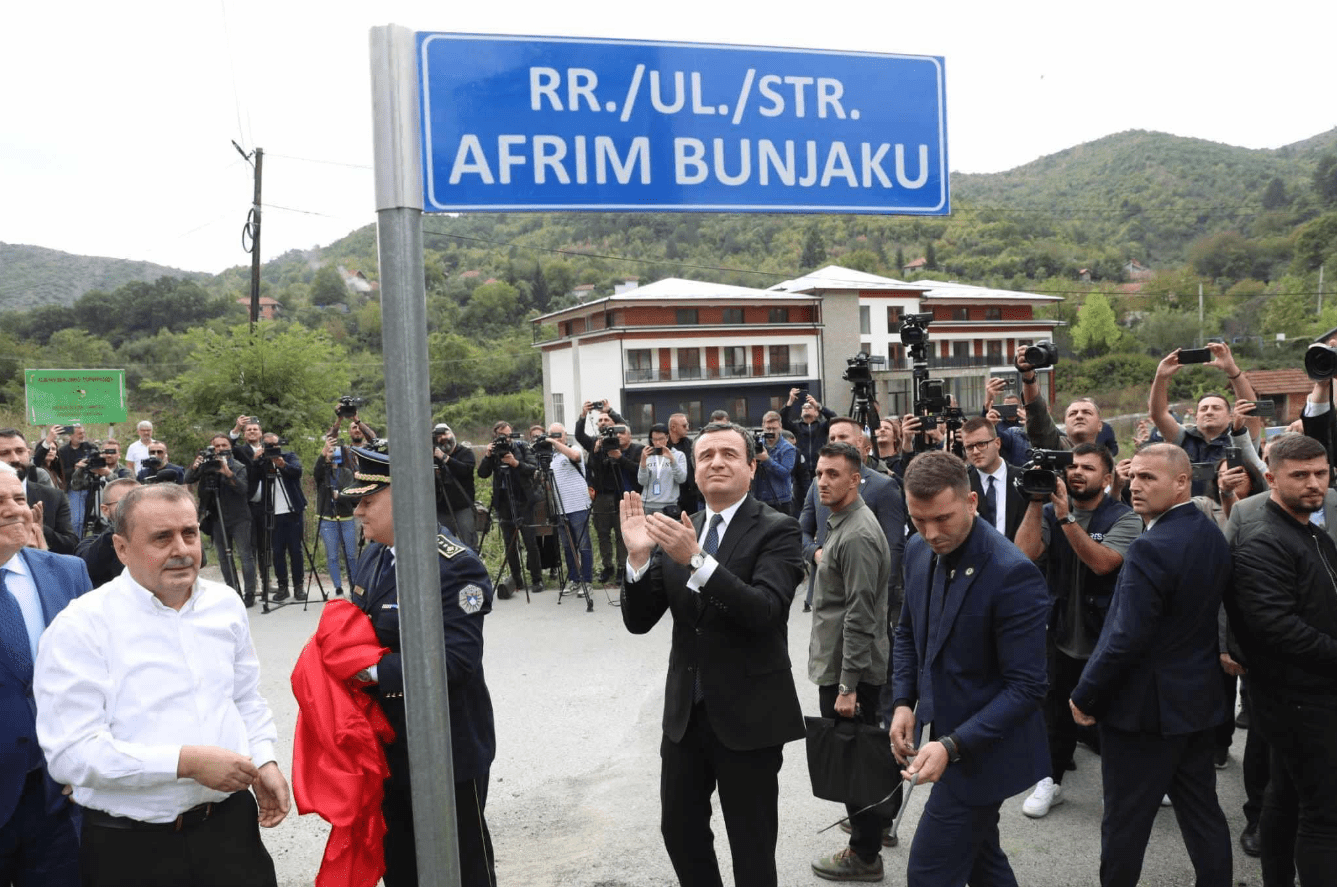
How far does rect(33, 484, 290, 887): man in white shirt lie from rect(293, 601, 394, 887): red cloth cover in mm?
167

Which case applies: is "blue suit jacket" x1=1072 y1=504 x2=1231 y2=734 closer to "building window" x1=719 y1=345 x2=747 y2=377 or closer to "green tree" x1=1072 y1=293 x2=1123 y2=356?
"building window" x1=719 y1=345 x2=747 y2=377

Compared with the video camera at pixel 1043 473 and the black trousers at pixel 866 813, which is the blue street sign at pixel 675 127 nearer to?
the video camera at pixel 1043 473

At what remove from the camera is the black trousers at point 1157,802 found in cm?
322

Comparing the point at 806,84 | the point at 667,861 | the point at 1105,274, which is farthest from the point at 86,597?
the point at 1105,274

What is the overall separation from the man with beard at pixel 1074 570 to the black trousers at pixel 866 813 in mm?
820

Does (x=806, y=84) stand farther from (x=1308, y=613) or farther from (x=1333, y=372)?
(x=1333, y=372)

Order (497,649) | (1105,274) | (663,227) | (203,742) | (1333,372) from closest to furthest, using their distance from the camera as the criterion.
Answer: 1. (203,742)
2. (1333,372)
3. (497,649)
4. (1105,274)
5. (663,227)

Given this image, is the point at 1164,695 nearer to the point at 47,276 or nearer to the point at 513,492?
the point at 513,492

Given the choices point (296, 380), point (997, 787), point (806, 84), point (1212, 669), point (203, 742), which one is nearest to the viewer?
point (806, 84)

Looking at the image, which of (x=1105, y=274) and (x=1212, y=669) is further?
(x=1105, y=274)

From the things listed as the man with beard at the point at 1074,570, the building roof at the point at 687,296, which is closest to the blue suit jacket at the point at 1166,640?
the man with beard at the point at 1074,570

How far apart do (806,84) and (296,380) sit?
25.5 metres

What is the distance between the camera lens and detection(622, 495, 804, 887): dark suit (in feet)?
9.75

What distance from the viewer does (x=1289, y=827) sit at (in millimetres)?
3463
